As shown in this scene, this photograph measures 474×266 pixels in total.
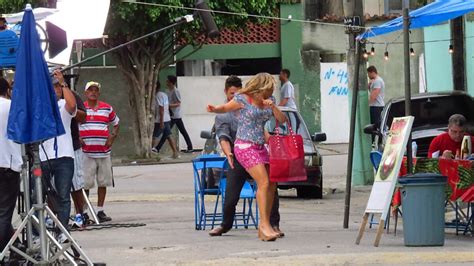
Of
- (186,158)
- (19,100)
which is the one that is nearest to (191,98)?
(186,158)

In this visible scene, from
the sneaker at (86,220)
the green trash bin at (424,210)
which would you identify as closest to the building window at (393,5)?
the sneaker at (86,220)

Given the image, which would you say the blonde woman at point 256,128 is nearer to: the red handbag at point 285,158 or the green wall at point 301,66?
the red handbag at point 285,158

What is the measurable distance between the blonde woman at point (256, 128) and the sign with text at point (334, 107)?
18.1 meters

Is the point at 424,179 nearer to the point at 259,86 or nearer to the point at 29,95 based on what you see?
the point at 259,86

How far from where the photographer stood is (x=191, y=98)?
29859 millimetres

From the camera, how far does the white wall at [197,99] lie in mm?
29750

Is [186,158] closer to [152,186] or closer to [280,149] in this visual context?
[152,186]

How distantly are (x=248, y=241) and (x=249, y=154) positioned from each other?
932 millimetres

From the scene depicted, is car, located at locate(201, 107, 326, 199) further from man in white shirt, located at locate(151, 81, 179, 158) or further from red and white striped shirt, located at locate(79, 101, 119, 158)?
man in white shirt, located at locate(151, 81, 179, 158)

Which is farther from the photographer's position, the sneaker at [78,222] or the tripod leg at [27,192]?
the sneaker at [78,222]

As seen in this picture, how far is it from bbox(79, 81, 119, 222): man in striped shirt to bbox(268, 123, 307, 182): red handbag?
2.94 m

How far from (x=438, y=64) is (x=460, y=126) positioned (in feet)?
46.2

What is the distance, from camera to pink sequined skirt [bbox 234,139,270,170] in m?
12.6

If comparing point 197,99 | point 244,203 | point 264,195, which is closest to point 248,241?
point 264,195
